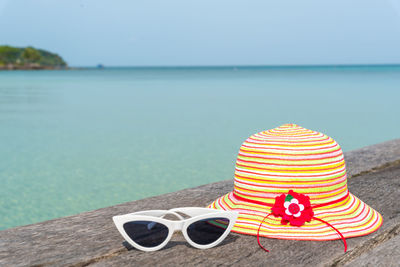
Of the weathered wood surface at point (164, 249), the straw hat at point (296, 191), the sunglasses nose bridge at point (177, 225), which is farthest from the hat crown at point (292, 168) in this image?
the sunglasses nose bridge at point (177, 225)

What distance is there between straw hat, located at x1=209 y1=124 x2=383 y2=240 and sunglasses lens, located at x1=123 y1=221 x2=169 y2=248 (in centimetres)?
35

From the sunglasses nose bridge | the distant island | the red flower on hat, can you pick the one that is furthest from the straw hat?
the distant island

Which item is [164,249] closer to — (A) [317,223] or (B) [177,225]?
(B) [177,225]

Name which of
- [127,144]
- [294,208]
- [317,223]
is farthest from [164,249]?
[127,144]

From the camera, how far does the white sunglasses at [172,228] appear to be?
155 centimetres

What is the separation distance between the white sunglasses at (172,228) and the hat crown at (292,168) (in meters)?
0.25

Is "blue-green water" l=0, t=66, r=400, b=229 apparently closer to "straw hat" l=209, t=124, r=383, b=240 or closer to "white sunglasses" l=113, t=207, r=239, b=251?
"white sunglasses" l=113, t=207, r=239, b=251

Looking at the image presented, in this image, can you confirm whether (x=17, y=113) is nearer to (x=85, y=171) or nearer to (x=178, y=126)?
(x=178, y=126)

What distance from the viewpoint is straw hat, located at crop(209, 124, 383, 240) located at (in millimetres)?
1707

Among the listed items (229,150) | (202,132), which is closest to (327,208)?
(229,150)

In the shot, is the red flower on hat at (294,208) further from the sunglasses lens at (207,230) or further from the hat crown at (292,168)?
the sunglasses lens at (207,230)

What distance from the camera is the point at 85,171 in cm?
848

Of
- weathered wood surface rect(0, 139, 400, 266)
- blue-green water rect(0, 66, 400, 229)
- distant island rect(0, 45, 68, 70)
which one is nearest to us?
weathered wood surface rect(0, 139, 400, 266)

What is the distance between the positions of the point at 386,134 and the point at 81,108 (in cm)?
1471
